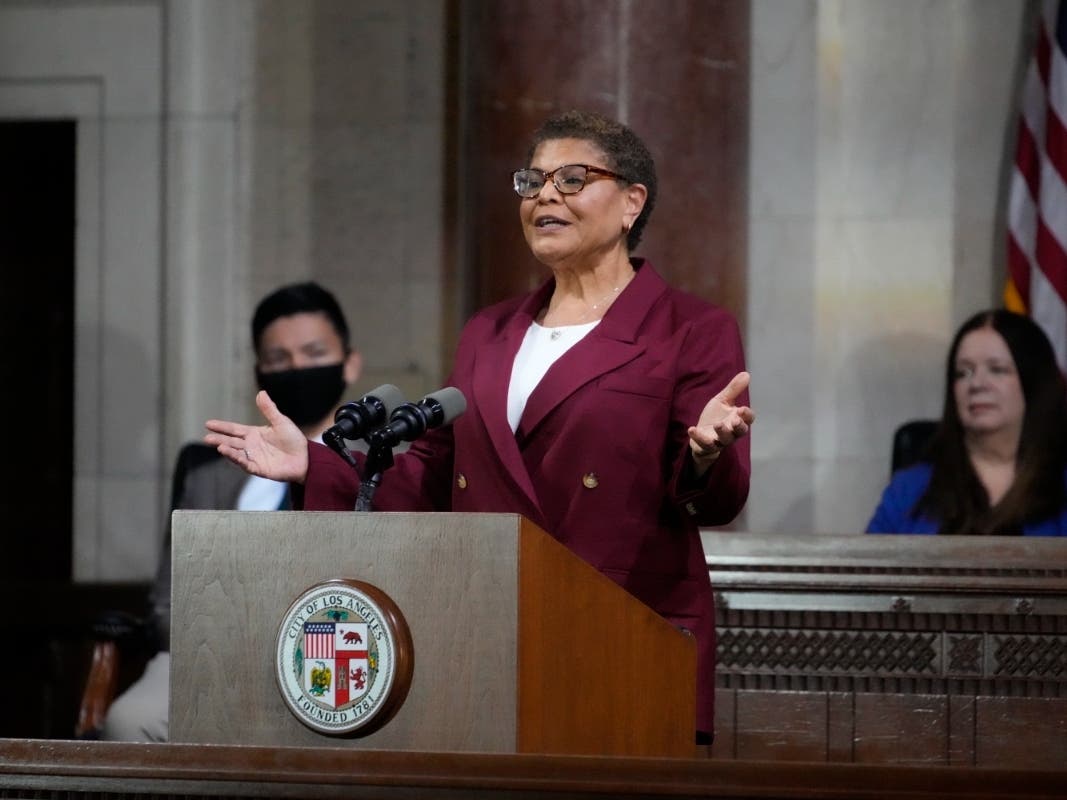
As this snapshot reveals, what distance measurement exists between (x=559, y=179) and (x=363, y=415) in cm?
76

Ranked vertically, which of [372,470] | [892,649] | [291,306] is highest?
[291,306]

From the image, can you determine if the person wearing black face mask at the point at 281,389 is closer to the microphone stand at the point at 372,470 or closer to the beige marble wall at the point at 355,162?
the beige marble wall at the point at 355,162

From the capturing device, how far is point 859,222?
6.48 m

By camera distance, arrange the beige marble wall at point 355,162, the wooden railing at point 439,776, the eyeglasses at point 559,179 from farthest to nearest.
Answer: the beige marble wall at point 355,162 < the eyeglasses at point 559,179 < the wooden railing at point 439,776

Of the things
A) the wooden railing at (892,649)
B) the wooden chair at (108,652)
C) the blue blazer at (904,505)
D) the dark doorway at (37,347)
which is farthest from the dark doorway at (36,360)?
the wooden railing at (892,649)

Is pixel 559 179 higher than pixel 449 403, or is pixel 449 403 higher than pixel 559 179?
pixel 559 179

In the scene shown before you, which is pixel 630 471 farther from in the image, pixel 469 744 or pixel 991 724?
pixel 991 724

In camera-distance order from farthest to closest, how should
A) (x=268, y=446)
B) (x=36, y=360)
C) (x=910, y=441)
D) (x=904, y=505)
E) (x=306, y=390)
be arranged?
(x=36, y=360), (x=910, y=441), (x=306, y=390), (x=904, y=505), (x=268, y=446)

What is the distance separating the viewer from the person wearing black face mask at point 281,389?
17.1 ft

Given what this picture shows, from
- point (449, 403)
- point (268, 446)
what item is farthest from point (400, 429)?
point (268, 446)

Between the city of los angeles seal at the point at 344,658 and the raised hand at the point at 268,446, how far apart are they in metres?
0.50

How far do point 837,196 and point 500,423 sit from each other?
3488mm

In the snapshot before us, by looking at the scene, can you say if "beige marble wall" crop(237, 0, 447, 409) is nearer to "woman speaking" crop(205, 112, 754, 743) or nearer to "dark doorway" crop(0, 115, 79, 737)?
"dark doorway" crop(0, 115, 79, 737)

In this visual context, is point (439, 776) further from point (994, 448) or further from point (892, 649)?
point (994, 448)
